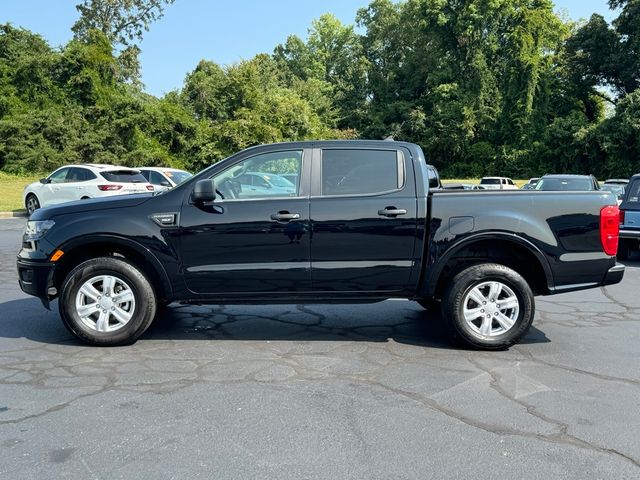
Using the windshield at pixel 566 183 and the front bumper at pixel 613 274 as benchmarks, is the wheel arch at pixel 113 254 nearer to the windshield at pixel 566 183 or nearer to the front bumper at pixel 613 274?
the front bumper at pixel 613 274

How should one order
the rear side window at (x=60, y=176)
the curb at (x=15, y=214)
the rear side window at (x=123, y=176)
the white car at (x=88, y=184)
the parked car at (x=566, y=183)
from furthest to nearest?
the curb at (x=15, y=214), the rear side window at (x=60, y=176), the rear side window at (x=123, y=176), the white car at (x=88, y=184), the parked car at (x=566, y=183)

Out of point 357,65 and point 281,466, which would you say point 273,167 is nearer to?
point 281,466

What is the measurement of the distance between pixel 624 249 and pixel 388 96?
157ft

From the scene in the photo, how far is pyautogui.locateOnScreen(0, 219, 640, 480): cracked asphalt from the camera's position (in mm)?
3109

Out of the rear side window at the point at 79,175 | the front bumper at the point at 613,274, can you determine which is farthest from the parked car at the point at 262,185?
the rear side window at the point at 79,175

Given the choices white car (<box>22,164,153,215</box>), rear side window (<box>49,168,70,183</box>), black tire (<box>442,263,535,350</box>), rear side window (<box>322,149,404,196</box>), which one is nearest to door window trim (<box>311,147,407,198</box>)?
rear side window (<box>322,149,404,196</box>)

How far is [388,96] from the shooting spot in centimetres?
5647

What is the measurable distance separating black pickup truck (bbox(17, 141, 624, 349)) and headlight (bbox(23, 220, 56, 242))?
2 cm

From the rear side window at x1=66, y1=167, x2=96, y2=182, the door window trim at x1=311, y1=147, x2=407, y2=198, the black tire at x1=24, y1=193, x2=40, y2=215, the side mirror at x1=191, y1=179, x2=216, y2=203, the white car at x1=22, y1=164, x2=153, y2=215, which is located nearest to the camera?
the side mirror at x1=191, y1=179, x2=216, y2=203

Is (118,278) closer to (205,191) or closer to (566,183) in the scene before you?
(205,191)

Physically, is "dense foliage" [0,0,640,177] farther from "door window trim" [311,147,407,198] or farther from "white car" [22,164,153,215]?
"door window trim" [311,147,407,198]

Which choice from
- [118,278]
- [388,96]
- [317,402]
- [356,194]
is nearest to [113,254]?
[118,278]

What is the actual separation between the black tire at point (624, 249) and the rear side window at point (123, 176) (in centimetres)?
1237

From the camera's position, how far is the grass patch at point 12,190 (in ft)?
67.1
